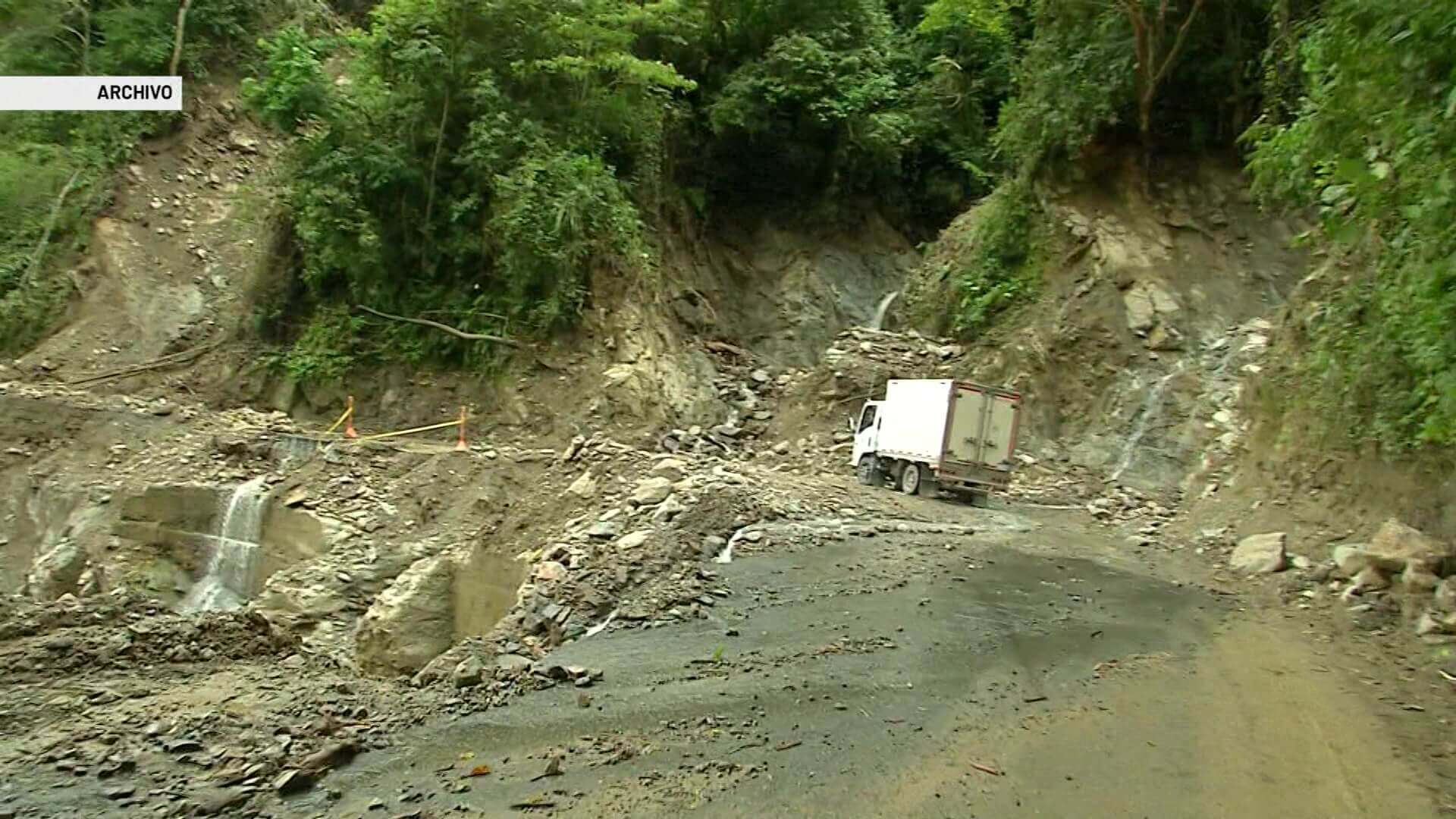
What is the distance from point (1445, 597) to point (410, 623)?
38.8ft

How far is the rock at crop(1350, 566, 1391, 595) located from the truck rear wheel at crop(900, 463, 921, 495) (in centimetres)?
864

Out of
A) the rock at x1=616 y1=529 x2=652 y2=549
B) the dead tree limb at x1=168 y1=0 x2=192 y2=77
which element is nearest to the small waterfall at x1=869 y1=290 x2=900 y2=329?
the rock at x1=616 y1=529 x2=652 y2=549

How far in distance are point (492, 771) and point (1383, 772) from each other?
4.98 meters

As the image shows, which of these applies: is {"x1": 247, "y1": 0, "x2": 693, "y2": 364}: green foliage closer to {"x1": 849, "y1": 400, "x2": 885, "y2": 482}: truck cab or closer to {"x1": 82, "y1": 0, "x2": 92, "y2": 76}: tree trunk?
{"x1": 849, "y1": 400, "x2": 885, "y2": 482}: truck cab

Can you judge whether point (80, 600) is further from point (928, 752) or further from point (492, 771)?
point (928, 752)

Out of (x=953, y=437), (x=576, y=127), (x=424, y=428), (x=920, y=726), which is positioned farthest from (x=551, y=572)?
(x=576, y=127)

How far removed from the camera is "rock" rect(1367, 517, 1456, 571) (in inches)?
366

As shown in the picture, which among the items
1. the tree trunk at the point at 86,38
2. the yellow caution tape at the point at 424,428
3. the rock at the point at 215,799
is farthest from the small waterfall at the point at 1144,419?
the tree trunk at the point at 86,38

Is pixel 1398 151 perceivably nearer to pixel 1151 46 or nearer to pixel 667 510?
pixel 667 510

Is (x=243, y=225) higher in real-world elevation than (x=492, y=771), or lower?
higher

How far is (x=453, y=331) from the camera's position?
21828mm

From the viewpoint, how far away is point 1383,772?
17.9 ft

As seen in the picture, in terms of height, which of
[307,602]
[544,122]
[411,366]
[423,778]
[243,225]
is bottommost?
[307,602]

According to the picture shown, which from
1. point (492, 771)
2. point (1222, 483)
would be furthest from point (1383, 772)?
point (1222, 483)
